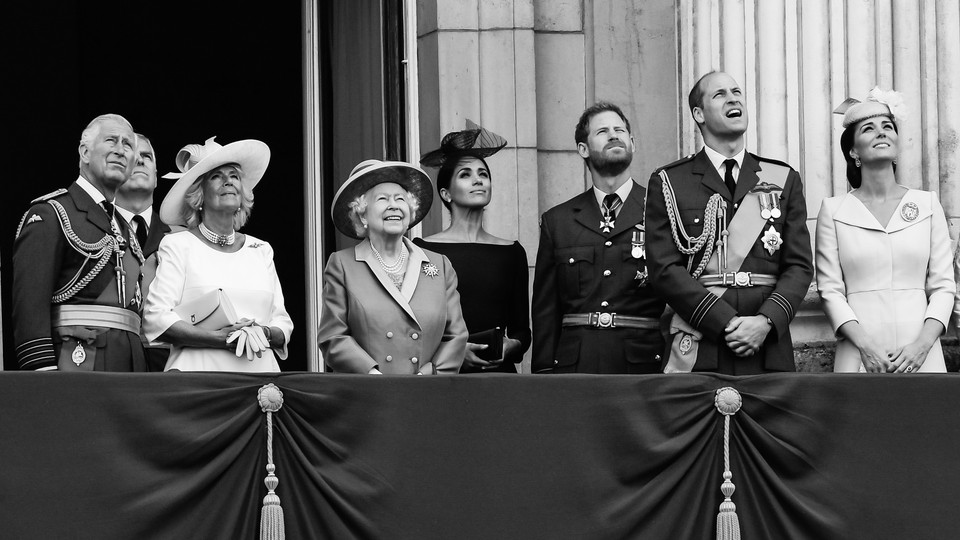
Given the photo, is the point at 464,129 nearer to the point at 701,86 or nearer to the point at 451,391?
the point at 701,86

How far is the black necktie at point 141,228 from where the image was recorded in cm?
780

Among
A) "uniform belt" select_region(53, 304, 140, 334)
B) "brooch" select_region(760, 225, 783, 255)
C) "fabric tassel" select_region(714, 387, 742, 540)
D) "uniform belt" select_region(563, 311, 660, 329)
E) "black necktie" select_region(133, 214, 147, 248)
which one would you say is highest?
"black necktie" select_region(133, 214, 147, 248)

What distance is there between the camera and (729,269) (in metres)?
6.88

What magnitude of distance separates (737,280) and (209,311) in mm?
2084

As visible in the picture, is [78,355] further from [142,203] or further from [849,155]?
[849,155]

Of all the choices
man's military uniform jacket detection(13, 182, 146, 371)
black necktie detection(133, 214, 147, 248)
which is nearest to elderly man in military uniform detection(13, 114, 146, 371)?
man's military uniform jacket detection(13, 182, 146, 371)

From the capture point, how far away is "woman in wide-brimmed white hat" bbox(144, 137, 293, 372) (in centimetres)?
657

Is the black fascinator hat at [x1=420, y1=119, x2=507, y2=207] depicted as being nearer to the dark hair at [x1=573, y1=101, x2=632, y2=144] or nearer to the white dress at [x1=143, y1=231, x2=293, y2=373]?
the dark hair at [x1=573, y1=101, x2=632, y2=144]

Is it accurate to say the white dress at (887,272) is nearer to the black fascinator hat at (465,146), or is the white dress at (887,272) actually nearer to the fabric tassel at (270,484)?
the black fascinator hat at (465,146)

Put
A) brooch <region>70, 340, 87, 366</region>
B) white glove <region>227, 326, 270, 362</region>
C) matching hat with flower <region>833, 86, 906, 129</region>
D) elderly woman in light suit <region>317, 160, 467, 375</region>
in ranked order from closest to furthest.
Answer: white glove <region>227, 326, 270, 362</region>, brooch <region>70, 340, 87, 366</region>, elderly woman in light suit <region>317, 160, 467, 375</region>, matching hat with flower <region>833, 86, 906, 129</region>

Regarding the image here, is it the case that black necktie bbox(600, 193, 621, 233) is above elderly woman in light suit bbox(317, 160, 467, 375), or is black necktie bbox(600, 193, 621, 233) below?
above

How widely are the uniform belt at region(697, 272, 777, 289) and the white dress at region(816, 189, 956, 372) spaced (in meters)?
0.35

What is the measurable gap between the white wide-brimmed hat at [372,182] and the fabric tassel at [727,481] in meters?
1.80

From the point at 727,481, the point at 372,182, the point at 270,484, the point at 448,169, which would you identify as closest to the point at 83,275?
the point at 372,182
